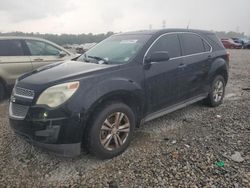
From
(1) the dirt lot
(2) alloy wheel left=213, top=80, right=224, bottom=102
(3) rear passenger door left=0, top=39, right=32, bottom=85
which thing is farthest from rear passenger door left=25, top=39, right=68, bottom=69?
(2) alloy wheel left=213, top=80, right=224, bottom=102

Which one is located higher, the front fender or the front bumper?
the front fender

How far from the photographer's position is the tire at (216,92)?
18.2 feet

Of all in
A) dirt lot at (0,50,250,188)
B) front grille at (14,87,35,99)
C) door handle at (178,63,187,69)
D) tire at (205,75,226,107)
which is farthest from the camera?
tire at (205,75,226,107)

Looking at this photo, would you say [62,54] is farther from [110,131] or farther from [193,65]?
[110,131]

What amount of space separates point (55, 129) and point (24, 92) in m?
0.73

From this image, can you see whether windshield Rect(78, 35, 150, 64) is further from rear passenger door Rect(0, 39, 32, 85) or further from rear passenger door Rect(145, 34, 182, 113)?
rear passenger door Rect(0, 39, 32, 85)

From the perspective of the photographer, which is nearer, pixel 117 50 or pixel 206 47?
pixel 117 50

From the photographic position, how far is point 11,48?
6.68 meters

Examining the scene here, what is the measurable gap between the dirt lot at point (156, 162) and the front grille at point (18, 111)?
0.68 m

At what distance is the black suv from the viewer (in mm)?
3107

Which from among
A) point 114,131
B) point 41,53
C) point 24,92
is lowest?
point 114,131

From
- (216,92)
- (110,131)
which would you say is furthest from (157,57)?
(216,92)

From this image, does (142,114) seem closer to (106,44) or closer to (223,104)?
(106,44)

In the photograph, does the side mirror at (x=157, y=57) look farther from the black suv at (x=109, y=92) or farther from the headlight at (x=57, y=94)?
the headlight at (x=57, y=94)
